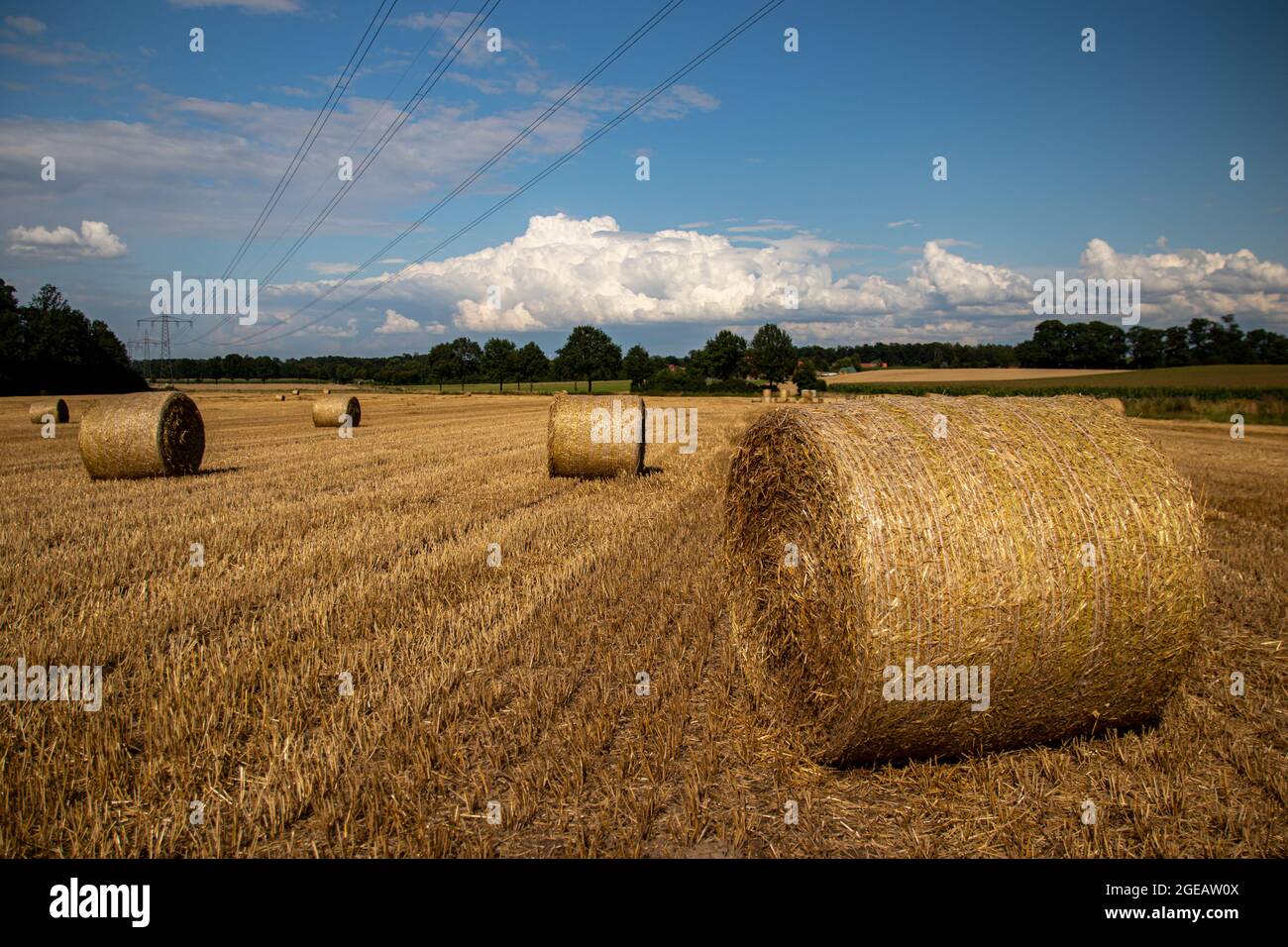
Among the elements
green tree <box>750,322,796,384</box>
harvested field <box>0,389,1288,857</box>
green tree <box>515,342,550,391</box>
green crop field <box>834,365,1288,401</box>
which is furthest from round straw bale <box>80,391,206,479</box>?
green tree <box>515,342,550,391</box>

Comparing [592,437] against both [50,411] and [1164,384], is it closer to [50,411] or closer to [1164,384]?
[50,411]

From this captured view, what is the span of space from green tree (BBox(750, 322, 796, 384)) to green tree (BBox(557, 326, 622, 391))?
2332 cm

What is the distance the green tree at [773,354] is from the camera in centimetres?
9181

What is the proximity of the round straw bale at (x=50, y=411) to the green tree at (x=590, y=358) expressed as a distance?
78957mm

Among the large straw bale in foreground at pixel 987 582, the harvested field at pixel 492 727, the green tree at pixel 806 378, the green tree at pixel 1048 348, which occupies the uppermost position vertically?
the green tree at pixel 1048 348

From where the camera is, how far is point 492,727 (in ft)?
14.7

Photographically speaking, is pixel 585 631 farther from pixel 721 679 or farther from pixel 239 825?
pixel 239 825

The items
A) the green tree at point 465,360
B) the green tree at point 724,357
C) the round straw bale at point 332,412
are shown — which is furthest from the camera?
the green tree at point 465,360

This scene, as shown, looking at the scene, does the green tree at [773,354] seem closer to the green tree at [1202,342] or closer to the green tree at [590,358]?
the green tree at [590,358]

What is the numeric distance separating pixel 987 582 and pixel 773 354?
307 feet

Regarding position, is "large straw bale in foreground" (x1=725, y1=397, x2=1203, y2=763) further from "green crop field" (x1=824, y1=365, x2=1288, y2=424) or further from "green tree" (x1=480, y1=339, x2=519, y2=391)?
"green tree" (x1=480, y1=339, x2=519, y2=391)

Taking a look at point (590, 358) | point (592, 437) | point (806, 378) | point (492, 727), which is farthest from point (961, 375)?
point (492, 727)

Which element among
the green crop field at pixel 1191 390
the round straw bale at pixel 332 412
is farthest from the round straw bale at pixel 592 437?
the round straw bale at pixel 332 412

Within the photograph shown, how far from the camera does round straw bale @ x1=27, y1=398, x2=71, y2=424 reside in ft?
102
